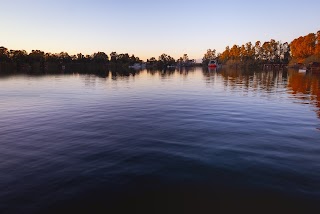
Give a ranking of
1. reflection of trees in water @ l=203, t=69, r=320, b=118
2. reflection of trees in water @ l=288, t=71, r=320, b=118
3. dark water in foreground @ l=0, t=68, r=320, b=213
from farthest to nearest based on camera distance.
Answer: reflection of trees in water @ l=203, t=69, r=320, b=118
reflection of trees in water @ l=288, t=71, r=320, b=118
dark water in foreground @ l=0, t=68, r=320, b=213

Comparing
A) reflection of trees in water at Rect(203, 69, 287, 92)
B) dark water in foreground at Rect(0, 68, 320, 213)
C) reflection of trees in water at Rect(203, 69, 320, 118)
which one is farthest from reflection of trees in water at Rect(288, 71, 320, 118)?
dark water in foreground at Rect(0, 68, 320, 213)

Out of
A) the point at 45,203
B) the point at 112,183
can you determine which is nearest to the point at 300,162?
the point at 112,183

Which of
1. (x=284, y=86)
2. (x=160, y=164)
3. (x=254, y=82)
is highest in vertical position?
(x=254, y=82)

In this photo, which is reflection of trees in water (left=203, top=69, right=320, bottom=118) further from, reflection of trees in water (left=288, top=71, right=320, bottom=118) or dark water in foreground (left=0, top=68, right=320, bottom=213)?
dark water in foreground (left=0, top=68, right=320, bottom=213)

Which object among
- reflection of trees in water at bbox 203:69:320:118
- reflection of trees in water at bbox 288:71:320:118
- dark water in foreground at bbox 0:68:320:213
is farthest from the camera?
reflection of trees in water at bbox 203:69:320:118

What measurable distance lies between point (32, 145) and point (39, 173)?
4086 millimetres

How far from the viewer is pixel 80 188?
8.09 meters

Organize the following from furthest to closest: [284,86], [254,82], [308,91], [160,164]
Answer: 1. [254,82]
2. [284,86]
3. [308,91]
4. [160,164]

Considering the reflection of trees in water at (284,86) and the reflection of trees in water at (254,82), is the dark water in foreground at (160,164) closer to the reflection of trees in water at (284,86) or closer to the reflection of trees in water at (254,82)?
the reflection of trees in water at (284,86)

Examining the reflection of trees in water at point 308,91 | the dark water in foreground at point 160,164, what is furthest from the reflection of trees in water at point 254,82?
the dark water in foreground at point 160,164

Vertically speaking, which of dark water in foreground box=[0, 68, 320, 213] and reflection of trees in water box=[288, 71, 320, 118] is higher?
reflection of trees in water box=[288, 71, 320, 118]

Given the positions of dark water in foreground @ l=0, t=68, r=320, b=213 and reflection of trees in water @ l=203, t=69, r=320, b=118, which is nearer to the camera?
dark water in foreground @ l=0, t=68, r=320, b=213

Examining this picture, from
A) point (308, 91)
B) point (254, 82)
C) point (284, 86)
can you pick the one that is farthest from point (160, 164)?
point (254, 82)

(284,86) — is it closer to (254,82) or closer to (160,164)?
(254,82)
